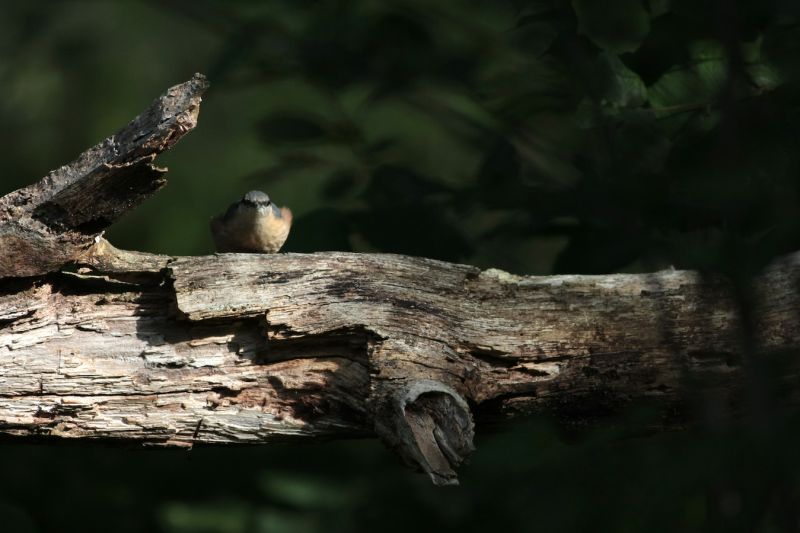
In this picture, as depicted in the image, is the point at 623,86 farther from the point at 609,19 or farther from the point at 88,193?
the point at 88,193

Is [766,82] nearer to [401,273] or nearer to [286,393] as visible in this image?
[401,273]

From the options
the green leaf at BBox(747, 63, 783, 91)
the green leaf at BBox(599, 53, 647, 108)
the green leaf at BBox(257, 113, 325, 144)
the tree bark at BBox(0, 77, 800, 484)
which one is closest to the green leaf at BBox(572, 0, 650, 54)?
the green leaf at BBox(747, 63, 783, 91)

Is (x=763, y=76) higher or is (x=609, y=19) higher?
(x=763, y=76)

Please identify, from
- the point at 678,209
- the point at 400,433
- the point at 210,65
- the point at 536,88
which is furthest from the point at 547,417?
the point at 400,433

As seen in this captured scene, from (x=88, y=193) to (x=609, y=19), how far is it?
2.27 m

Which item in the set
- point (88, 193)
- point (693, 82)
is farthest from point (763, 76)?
point (88, 193)

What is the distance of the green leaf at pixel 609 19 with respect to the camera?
45.1 inches

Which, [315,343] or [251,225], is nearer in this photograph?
[315,343]

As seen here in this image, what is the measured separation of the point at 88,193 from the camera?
304 cm

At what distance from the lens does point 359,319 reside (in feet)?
10.5

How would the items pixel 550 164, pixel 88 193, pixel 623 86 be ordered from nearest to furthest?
pixel 550 164 < pixel 623 86 < pixel 88 193

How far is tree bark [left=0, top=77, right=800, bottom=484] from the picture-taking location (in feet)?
10.1

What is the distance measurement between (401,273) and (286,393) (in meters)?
0.60

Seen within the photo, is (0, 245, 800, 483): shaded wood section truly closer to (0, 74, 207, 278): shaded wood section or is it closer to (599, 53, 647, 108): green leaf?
(0, 74, 207, 278): shaded wood section
